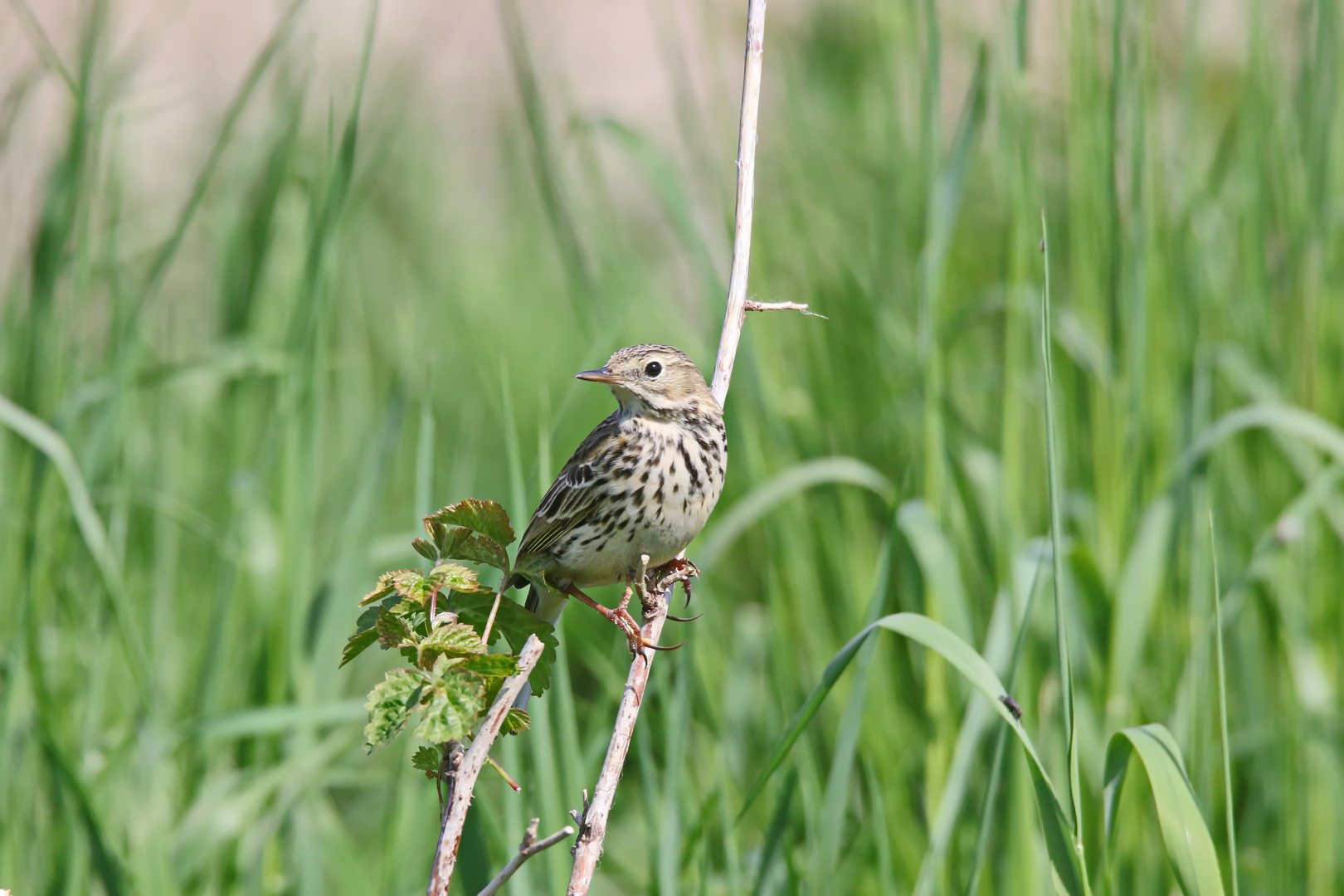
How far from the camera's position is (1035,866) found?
2.71 m

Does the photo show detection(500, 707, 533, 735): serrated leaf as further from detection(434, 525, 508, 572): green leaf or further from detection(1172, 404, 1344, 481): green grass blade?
detection(1172, 404, 1344, 481): green grass blade

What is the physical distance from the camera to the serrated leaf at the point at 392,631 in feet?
4.77

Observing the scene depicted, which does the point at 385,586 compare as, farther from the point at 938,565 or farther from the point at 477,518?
the point at 938,565

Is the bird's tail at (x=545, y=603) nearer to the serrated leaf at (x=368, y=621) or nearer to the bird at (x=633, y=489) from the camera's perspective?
the bird at (x=633, y=489)

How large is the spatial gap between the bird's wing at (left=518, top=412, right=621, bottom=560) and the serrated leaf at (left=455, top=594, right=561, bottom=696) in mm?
964

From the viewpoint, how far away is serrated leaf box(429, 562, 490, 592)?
58.0 inches

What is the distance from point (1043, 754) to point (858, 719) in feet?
2.87

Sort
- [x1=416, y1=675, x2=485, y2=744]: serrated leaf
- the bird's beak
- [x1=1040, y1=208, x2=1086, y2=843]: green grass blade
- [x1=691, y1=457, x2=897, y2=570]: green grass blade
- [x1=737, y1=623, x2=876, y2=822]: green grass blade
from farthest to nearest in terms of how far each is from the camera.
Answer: [x1=691, y1=457, x2=897, y2=570]: green grass blade < the bird's beak < [x1=737, y1=623, x2=876, y2=822]: green grass blade < [x1=1040, y1=208, x2=1086, y2=843]: green grass blade < [x1=416, y1=675, x2=485, y2=744]: serrated leaf

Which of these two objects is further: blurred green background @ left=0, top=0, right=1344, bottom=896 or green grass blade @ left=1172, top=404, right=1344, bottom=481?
green grass blade @ left=1172, top=404, right=1344, bottom=481

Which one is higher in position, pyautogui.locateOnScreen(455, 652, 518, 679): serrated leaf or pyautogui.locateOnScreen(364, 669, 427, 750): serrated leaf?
pyautogui.locateOnScreen(455, 652, 518, 679): serrated leaf

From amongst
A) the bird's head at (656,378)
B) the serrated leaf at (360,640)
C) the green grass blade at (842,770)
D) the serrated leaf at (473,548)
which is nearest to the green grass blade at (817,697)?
the green grass blade at (842,770)

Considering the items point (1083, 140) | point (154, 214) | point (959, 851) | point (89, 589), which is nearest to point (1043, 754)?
point (959, 851)

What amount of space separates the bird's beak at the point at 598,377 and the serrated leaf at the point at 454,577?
110 cm

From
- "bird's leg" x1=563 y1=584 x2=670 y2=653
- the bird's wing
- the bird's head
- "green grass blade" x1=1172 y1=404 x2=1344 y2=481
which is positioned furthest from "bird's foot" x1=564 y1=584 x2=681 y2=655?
"green grass blade" x1=1172 y1=404 x2=1344 y2=481
